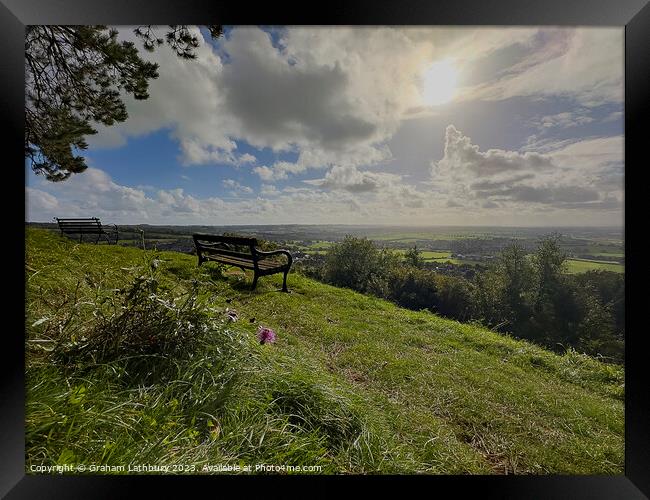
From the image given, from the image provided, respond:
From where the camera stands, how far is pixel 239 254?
11.4ft

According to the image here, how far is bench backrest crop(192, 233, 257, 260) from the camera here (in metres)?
3.29

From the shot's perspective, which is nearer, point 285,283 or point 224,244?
point 224,244

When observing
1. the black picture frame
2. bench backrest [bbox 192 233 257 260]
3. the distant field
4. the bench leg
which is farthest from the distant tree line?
the black picture frame

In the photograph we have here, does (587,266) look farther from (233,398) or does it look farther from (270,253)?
(233,398)

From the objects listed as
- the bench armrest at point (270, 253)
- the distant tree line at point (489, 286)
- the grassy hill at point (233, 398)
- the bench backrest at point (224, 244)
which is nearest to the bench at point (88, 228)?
the grassy hill at point (233, 398)

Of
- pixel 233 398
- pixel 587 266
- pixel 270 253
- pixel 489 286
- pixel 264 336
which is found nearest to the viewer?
pixel 233 398

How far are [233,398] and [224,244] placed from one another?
2.15m

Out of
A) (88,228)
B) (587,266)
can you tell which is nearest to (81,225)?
(88,228)

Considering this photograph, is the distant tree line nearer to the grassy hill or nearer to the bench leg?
the bench leg

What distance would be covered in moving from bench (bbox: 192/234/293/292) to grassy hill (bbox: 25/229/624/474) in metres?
0.66
